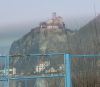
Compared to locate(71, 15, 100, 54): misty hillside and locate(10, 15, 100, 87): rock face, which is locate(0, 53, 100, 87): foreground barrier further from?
locate(71, 15, 100, 54): misty hillside

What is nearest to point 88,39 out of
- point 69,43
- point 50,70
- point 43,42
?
point 69,43

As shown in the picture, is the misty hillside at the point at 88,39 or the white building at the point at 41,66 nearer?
the white building at the point at 41,66

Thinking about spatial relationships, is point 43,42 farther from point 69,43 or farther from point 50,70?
point 50,70

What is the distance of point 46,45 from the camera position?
13.0 meters

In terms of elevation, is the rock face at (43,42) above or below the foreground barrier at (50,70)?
above

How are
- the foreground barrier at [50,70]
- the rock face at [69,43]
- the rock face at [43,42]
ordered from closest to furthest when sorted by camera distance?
the foreground barrier at [50,70] < the rock face at [69,43] < the rock face at [43,42]

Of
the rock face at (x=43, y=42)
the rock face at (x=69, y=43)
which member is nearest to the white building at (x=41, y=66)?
the rock face at (x=69, y=43)

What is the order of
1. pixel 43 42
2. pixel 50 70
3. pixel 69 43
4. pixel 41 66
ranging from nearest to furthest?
pixel 50 70 < pixel 41 66 < pixel 69 43 < pixel 43 42

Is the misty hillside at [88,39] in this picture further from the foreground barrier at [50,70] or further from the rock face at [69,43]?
the foreground barrier at [50,70]

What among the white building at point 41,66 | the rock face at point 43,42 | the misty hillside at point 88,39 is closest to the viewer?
the white building at point 41,66

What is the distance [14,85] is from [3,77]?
15.5 inches

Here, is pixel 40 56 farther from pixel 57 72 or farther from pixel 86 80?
pixel 86 80

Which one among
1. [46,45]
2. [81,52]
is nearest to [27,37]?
[46,45]

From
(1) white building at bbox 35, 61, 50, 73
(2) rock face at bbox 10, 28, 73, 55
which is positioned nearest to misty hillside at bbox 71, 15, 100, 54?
(2) rock face at bbox 10, 28, 73, 55
